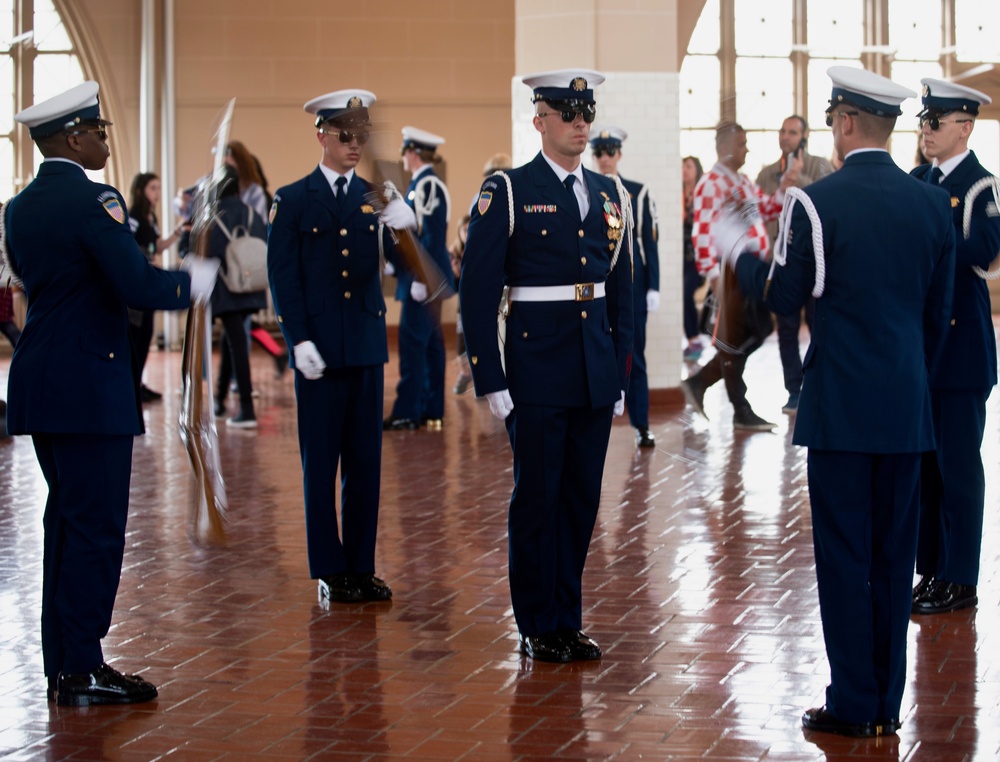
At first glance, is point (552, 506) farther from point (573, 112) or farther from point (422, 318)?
point (422, 318)

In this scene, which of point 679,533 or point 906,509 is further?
point 679,533

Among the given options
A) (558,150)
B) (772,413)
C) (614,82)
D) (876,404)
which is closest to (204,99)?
(614,82)

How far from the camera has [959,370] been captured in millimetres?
4938

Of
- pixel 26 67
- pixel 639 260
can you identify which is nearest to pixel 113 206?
pixel 639 260

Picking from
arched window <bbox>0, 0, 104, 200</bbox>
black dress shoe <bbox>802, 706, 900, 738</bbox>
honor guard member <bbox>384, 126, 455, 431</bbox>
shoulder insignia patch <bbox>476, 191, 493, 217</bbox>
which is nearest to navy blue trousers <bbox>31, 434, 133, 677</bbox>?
shoulder insignia patch <bbox>476, 191, 493, 217</bbox>

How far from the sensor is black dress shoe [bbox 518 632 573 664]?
4.52m

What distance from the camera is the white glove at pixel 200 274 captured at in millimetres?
4316

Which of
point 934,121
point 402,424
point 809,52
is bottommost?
point 402,424

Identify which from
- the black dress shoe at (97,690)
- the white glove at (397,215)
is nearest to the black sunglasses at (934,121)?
the white glove at (397,215)

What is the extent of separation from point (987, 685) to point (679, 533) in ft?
7.20

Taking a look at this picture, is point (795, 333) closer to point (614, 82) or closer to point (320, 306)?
point (614, 82)

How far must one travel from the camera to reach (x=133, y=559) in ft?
19.6

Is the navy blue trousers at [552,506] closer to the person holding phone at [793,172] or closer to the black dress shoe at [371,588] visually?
the black dress shoe at [371,588]

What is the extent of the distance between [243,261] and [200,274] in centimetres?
540
